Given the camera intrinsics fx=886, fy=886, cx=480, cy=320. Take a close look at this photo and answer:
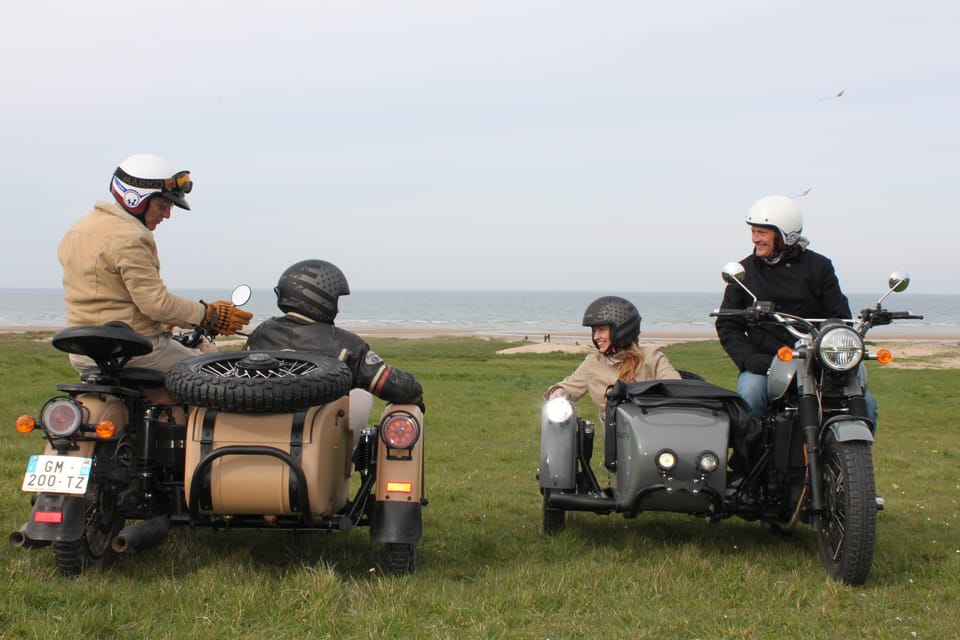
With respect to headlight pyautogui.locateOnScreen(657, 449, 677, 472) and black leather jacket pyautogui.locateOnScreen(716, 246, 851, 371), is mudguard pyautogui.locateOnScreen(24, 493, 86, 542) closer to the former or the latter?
headlight pyautogui.locateOnScreen(657, 449, 677, 472)

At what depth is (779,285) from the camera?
6227mm

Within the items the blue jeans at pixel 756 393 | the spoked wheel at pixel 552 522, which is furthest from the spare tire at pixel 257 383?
the blue jeans at pixel 756 393

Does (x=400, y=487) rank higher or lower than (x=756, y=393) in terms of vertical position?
lower

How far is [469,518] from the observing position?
22.7ft

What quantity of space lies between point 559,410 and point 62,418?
3.02 meters

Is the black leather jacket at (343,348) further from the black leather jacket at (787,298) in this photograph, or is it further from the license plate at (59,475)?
the black leather jacket at (787,298)

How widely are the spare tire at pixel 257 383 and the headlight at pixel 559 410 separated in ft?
6.02

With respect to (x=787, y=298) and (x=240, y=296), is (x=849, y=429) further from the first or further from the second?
(x=240, y=296)

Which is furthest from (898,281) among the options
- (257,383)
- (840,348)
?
(257,383)

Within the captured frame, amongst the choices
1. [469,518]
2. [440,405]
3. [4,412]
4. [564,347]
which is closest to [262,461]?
[469,518]

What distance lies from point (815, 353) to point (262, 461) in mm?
3106

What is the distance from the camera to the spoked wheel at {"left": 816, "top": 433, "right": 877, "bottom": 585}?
183 inches

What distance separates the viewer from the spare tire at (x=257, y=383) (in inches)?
163

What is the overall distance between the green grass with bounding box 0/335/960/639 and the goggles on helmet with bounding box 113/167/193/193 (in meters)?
2.15
